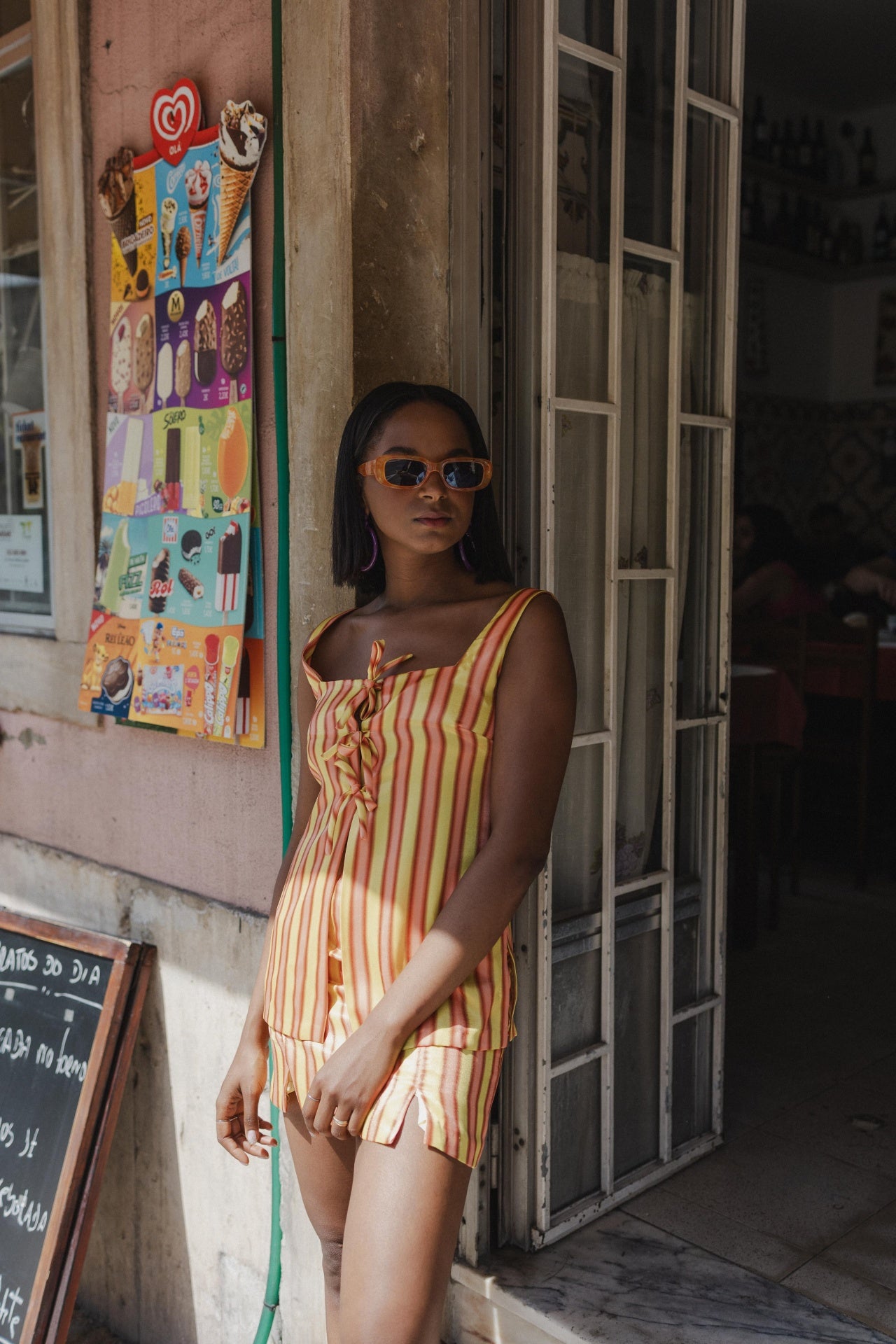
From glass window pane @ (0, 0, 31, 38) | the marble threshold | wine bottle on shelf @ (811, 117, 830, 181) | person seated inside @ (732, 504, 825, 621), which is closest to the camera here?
the marble threshold

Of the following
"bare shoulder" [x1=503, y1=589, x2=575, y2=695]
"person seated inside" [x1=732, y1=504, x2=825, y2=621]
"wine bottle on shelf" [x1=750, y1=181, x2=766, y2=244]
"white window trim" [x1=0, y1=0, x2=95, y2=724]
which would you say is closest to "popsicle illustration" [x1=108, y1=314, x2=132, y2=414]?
"white window trim" [x1=0, y1=0, x2=95, y2=724]

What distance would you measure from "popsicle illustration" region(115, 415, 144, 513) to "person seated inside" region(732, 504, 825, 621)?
3.58m

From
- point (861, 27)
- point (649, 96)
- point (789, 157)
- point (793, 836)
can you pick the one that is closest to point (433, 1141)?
point (649, 96)

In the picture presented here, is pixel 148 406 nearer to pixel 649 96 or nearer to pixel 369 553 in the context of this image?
pixel 369 553

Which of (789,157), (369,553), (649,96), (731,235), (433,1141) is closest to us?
(433,1141)

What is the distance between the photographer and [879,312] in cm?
773

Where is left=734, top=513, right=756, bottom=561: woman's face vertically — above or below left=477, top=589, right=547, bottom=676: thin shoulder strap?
above

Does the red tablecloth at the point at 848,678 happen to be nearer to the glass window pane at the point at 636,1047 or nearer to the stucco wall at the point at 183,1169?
the glass window pane at the point at 636,1047

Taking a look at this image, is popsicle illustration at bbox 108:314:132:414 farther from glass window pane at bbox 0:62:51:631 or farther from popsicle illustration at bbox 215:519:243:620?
popsicle illustration at bbox 215:519:243:620

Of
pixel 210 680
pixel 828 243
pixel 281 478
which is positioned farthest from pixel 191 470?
pixel 828 243

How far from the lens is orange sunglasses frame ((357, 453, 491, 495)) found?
179 cm

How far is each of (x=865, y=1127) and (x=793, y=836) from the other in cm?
223

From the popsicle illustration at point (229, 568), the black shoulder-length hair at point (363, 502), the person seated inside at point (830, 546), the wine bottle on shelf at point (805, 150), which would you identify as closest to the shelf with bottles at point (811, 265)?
the wine bottle on shelf at point (805, 150)

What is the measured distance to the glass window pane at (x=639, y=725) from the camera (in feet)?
8.47
